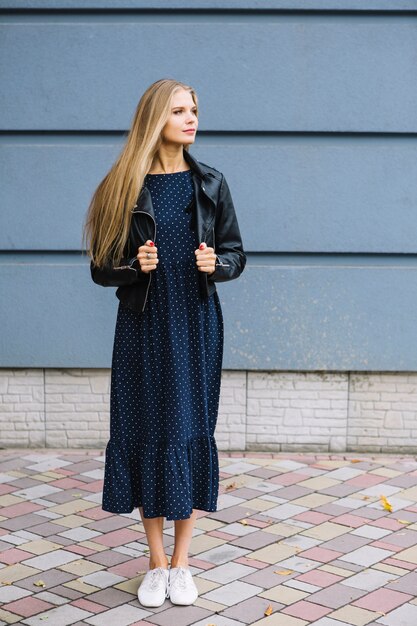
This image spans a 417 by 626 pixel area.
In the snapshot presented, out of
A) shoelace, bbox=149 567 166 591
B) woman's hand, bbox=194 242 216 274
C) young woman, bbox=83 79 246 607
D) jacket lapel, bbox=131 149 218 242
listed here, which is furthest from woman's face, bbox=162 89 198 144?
shoelace, bbox=149 567 166 591

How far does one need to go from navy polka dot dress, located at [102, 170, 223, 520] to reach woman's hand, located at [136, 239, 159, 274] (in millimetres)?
156

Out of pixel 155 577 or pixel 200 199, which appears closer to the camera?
pixel 200 199

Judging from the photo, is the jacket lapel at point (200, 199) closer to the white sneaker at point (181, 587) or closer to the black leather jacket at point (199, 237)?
the black leather jacket at point (199, 237)

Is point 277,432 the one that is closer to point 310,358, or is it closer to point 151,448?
point 310,358

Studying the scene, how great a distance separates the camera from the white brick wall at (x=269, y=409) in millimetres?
5633

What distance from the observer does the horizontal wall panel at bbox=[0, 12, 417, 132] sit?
5.33 m

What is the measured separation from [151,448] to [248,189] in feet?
7.31

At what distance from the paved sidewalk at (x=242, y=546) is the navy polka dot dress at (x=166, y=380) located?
432 mm

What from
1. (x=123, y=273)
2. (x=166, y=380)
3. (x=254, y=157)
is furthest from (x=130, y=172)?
(x=254, y=157)

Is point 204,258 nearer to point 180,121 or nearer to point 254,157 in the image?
point 180,121

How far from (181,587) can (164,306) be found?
1.11 metres

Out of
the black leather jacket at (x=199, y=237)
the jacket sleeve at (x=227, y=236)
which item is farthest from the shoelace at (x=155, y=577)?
the jacket sleeve at (x=227, y=236)

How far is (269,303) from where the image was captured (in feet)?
18.2

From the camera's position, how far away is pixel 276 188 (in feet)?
17.9
